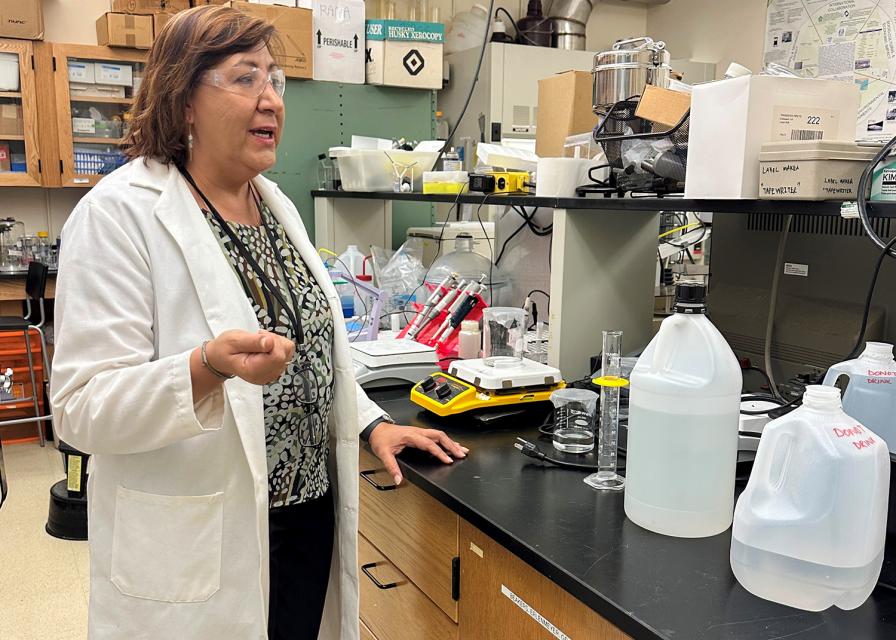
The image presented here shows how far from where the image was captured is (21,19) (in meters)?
3.98

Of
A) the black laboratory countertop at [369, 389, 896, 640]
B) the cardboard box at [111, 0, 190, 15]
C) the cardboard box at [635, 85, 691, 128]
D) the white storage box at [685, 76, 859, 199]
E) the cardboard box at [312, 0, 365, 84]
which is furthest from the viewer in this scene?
the cardboard box at [111, 0, 190, 15]

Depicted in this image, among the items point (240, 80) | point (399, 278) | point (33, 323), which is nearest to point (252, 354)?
point (240, 80)

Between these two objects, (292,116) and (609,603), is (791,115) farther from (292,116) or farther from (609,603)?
(292,116)

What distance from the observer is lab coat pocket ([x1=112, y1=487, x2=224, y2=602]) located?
1.12 metres

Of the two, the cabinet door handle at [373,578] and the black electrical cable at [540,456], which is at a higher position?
the black electrical cable at [540,456]

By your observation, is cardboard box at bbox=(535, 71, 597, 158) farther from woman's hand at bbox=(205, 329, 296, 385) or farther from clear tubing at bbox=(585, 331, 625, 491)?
woman's hand at bbox=(205, 329, 296, 385)

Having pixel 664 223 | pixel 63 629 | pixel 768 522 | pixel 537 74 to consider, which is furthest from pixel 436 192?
pixel 537 74

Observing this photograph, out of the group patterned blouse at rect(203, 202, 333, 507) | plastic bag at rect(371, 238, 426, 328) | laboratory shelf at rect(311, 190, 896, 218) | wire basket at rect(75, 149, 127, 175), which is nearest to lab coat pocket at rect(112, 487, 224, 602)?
patterned blouse at rect(203, 202, 333, 507)

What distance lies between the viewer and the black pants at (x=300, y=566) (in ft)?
4.37

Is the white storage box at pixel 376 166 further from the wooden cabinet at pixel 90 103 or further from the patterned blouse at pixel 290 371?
the wooden cabinet at pixel 90 103

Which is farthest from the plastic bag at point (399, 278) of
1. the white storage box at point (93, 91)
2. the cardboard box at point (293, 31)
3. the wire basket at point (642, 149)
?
the white storage box at point (93, 91)

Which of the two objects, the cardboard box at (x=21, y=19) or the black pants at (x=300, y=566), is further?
the cardboard box at (x=21, y=19)

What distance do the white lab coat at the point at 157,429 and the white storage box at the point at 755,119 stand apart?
2.65ft

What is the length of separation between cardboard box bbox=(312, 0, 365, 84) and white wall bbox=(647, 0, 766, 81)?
9.08 ft
